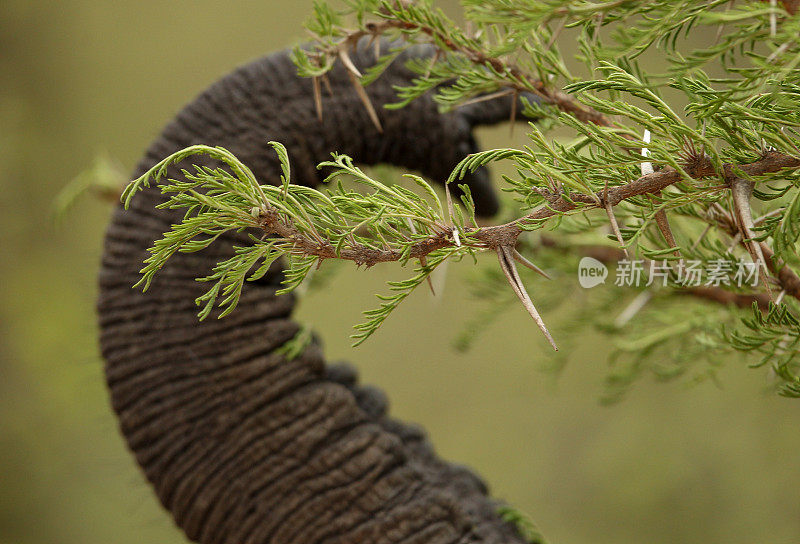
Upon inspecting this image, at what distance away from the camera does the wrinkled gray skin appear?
475 mm

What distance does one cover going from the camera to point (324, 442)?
0.48m

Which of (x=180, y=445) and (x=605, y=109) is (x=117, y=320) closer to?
(x=180, y=445)

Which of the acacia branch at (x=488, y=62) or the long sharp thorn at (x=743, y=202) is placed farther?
the acacia branch at (x=488, y=62)

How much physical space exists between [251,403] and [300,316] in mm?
1335

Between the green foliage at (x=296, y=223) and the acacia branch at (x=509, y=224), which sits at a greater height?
the green foliage at (x=296, y=223)

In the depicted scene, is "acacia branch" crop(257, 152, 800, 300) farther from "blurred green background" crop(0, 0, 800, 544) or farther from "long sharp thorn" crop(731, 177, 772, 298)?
"blurred green background" crop(0, 0, 800, 544)

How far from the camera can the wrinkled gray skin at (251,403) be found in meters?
0.47

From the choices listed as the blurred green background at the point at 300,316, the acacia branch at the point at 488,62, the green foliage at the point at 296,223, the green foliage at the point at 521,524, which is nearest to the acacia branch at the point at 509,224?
the green foliage at the point at 296,223

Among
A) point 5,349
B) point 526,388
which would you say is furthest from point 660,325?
point 5,349

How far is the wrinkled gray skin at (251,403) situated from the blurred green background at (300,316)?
113cm

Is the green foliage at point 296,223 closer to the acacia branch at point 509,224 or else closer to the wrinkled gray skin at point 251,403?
the acacia branch at point 509,224

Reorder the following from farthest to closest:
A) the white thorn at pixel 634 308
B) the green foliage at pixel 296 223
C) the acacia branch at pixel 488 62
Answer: the white thorn at pixel 634 308
the acacia branch at pixel 488 62
the green foliage at pixel 296 223

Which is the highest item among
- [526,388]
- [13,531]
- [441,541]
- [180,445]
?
[180,445]

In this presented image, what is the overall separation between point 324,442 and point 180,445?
10 centimetres
